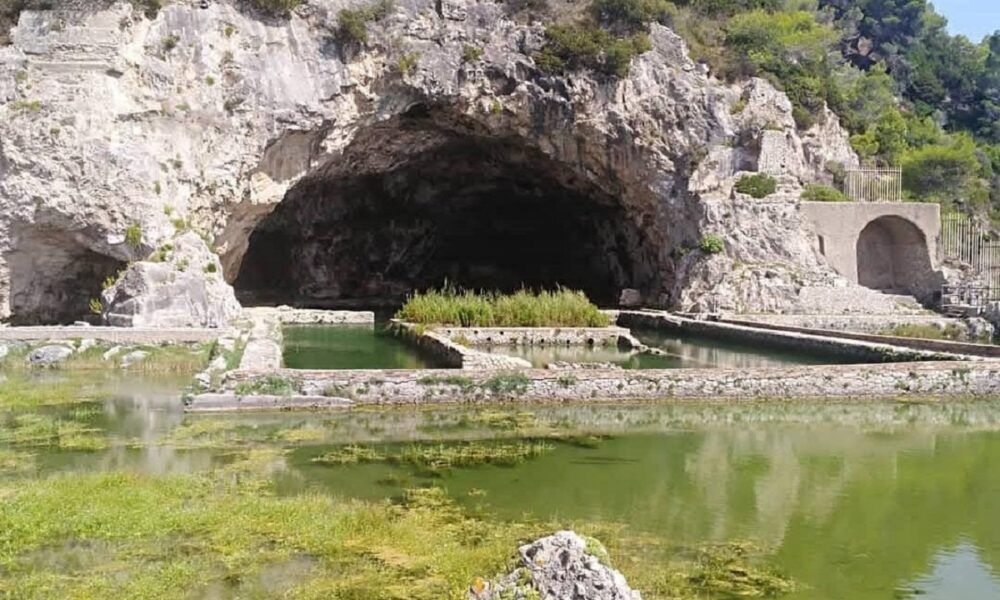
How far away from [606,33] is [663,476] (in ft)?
94.6

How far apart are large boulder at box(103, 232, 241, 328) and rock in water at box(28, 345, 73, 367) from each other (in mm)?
3455

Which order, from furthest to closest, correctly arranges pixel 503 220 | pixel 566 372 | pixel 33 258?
pixel 503 220 < pixel 33 258 < pixel 566 372

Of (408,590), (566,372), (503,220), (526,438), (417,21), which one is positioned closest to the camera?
(408,590)

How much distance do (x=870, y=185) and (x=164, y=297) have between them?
30058 millimetres

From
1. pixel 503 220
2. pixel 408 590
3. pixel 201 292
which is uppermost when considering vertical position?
pixel 503 220

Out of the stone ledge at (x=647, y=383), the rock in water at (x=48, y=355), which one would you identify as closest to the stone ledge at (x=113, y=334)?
the rock in water at (x=48, y=355)

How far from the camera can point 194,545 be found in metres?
7.17

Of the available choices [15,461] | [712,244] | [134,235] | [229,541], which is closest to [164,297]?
[134,235]

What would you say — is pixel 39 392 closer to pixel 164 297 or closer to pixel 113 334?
pixel 113 334

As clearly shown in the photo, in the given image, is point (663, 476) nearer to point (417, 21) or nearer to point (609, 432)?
point (609, 432)

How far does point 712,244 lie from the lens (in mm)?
34438

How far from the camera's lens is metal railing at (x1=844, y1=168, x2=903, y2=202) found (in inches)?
1533

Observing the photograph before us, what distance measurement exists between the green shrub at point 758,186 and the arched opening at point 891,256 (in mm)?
5017

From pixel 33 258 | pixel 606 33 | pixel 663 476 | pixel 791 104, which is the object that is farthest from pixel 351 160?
pixel 663 476
